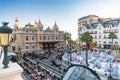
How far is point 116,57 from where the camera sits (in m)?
40.4

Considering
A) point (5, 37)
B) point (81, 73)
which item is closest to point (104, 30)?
point (81, 73)

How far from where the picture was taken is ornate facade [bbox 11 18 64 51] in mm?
51188

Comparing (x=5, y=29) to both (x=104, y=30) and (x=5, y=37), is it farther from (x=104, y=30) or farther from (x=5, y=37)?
(x=104, y=30)

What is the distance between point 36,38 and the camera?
56625 millimetres

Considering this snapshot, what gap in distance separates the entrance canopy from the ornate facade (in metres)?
46.6

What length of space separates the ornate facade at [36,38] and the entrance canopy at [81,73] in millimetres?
46633

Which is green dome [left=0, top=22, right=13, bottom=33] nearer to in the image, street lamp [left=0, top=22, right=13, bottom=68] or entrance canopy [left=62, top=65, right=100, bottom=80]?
street lamp [left=0, top=22, right=13, bottom=68]

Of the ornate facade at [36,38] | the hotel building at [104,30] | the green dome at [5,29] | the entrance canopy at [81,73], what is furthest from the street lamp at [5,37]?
the hotel building at [104,30]

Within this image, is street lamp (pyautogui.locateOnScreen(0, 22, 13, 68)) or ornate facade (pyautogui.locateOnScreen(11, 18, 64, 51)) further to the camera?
ornate facade (pyautogui.locateOnScreen(11, 18, 64, 51))

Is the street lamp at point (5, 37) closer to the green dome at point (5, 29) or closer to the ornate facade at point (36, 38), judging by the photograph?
the green dome at point (5, 29)

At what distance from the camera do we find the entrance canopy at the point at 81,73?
11.8 feet

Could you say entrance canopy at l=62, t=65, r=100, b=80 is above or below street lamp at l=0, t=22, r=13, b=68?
below

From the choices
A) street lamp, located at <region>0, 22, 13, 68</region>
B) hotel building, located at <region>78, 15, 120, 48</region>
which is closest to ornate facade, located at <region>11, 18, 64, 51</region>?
hotel building, located at <region>78, 15, 120, 48</region>

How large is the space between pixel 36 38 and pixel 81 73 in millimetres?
53446
